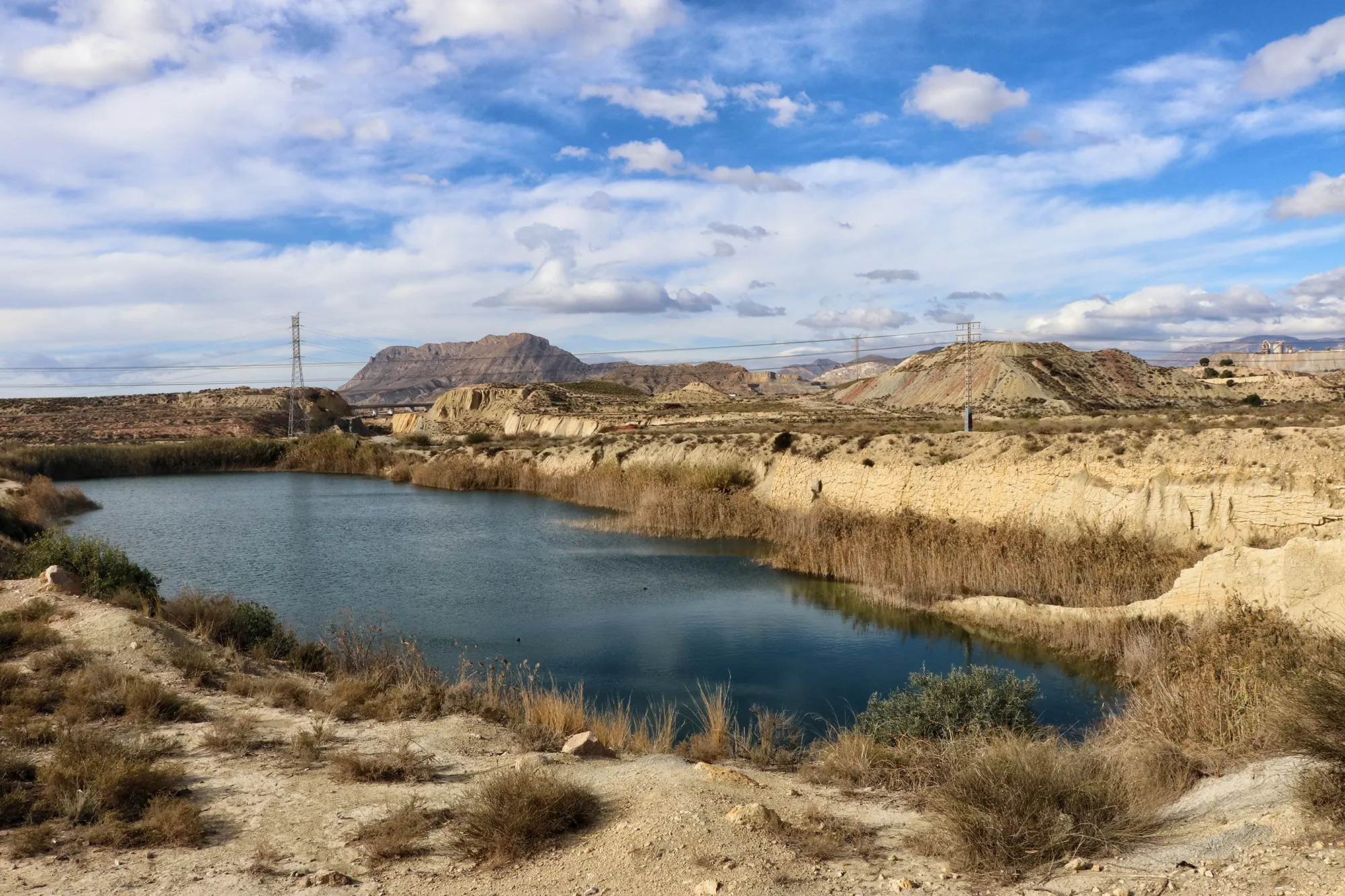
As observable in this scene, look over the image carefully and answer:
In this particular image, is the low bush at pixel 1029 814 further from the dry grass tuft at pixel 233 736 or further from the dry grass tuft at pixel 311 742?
the dry grass tuft at pixel 233 736

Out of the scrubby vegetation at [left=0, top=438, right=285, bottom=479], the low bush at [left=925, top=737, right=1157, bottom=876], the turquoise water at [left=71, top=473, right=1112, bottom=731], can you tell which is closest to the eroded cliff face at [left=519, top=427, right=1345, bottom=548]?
the turquoise water at [left=71, top=473, right=1112, bottom=731]

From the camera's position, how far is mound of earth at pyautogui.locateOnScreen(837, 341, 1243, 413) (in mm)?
65250

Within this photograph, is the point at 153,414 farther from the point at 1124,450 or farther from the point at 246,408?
the point at 1124,450

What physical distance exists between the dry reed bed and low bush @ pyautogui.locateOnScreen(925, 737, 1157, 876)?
12620 millimetres

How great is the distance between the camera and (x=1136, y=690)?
12180 mm

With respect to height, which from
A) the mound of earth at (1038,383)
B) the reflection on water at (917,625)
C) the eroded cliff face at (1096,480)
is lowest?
the reflection on water at (917,625)

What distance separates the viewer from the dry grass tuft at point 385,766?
8914mm

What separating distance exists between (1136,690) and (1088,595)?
7617 millimetres

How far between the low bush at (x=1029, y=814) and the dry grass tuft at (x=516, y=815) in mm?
3015

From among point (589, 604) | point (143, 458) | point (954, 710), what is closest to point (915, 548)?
point (589, 604)

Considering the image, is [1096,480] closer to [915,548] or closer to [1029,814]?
[915,548]

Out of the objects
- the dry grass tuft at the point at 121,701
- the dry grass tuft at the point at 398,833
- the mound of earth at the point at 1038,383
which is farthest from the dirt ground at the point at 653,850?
the mound of earth at the point at 1038,383

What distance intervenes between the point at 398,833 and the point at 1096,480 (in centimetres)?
2171

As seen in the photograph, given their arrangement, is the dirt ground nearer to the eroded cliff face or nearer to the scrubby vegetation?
the eroded cliff face
